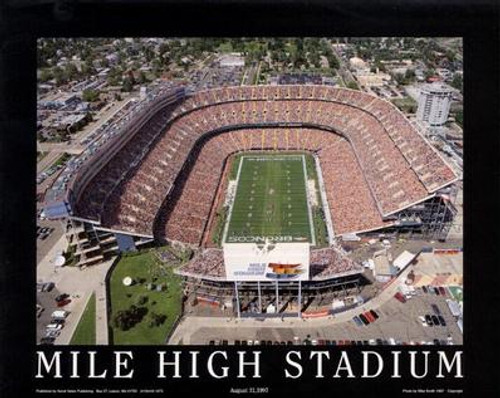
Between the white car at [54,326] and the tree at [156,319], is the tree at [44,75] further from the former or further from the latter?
the tree at [156,319]

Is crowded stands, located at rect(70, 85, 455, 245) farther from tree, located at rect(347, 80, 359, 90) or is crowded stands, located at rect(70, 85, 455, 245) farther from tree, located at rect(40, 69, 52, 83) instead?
tree, located at rect(40, 69, 52, 83)

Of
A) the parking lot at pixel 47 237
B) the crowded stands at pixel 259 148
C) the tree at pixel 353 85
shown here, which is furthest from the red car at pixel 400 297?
the parking lot at pixel 47 237

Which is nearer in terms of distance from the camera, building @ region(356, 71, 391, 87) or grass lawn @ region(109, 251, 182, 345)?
grass lawn @ region(109, 251, 182, 345)

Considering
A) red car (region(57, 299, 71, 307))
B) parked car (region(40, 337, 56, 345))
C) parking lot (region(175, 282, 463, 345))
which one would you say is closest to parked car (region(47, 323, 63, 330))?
parked car (region(40, 337, 56, 345))

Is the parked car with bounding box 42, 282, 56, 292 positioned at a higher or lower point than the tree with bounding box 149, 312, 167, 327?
higher

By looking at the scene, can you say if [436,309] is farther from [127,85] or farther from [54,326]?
[127,85]
